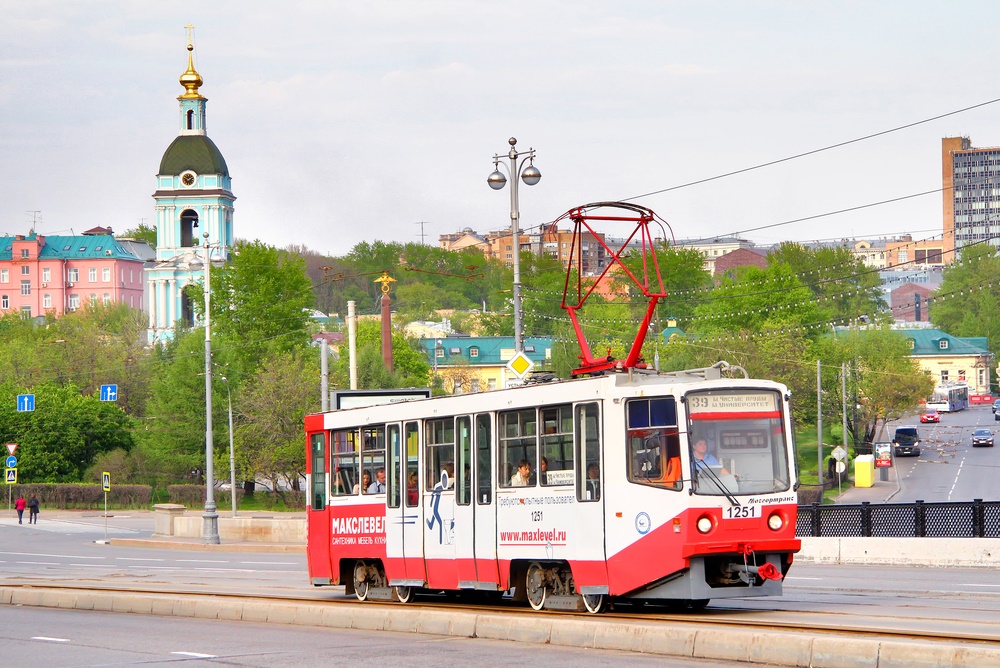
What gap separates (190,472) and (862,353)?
47.8 meters

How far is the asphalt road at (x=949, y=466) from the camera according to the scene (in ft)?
257

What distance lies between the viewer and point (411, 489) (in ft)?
68.5

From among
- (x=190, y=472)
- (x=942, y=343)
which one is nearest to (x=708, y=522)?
(x=190, y=472)

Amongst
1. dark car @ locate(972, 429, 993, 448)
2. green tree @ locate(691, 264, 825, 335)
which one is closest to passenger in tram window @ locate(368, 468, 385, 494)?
green tree @ locate(691, 264, 825, 335)

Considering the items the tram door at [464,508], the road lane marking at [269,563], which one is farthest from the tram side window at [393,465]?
the road lane marking at [269,563]

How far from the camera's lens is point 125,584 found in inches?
1216

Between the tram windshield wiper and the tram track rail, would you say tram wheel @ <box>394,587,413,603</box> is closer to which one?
the tram track rail

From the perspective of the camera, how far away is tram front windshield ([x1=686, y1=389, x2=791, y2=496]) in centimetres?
1661

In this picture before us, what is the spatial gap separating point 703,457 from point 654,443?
58cm

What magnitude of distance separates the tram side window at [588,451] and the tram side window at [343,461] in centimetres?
567

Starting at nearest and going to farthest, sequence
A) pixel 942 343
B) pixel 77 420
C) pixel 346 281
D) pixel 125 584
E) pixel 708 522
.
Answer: pixel 708 522 < pixel 125 584 < pixel 77 420 < pixel 942 343 < pixel 346 281

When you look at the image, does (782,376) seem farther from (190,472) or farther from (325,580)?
(325,580)

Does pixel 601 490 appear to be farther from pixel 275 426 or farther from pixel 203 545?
pixel 275 426

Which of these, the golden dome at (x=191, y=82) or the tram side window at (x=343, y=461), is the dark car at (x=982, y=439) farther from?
the tram side window at (x=343, y=461)
